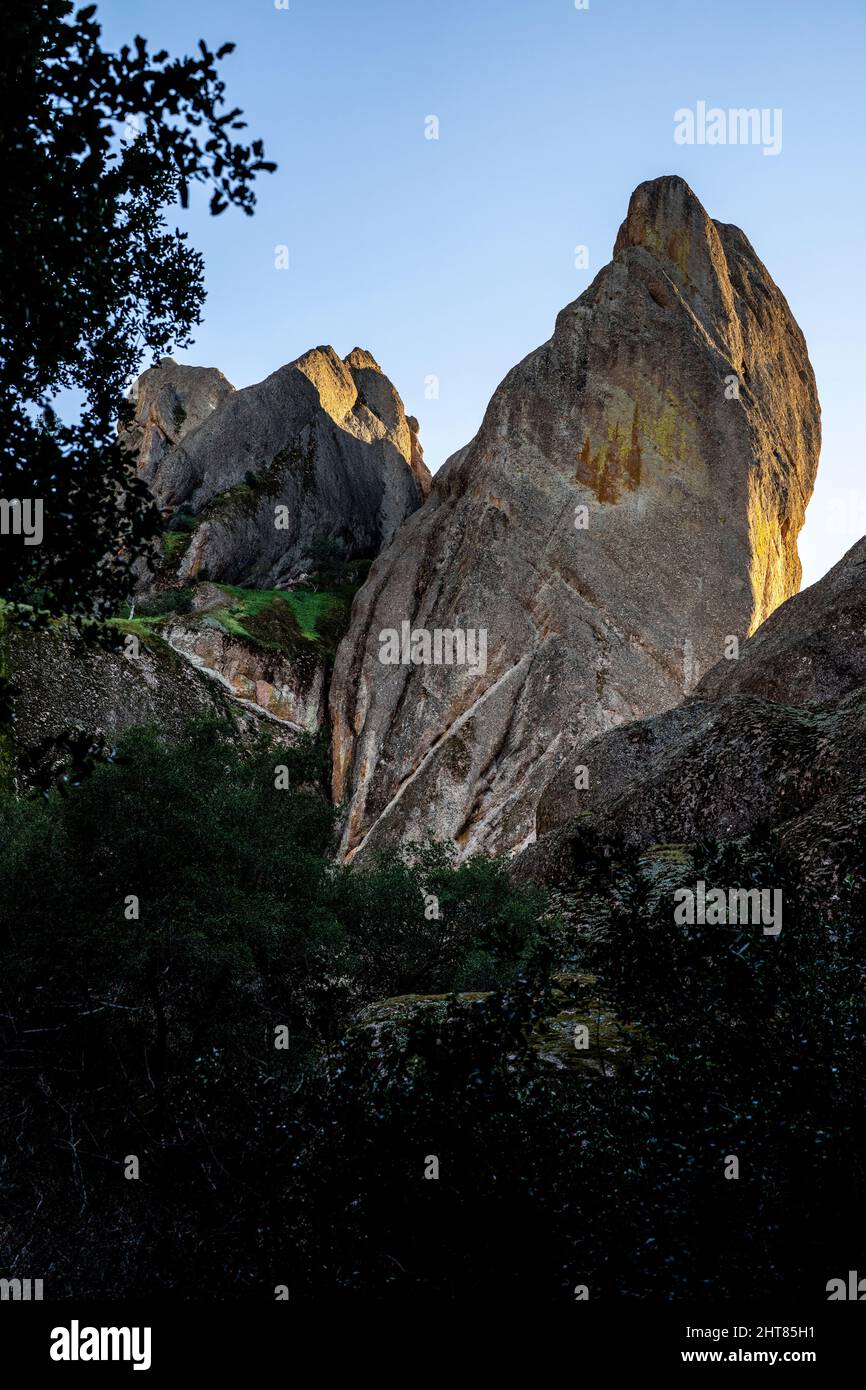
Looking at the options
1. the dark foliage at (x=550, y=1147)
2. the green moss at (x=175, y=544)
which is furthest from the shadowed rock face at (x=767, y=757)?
the green moss at (x=175, y=544)

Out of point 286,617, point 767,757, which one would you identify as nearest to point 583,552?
point 286,617

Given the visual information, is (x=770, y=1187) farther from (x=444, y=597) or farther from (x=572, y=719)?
(x=444, y=597)

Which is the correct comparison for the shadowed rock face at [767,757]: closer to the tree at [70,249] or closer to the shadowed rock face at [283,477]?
the tree at [70,249]

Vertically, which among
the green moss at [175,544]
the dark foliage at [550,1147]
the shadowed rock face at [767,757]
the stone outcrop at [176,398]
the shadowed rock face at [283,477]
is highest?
the stone outcrop at [176,398]

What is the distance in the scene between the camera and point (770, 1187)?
19.7ft

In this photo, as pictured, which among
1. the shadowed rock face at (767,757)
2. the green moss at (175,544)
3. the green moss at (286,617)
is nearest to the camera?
the shadowed rock face at (767,757)

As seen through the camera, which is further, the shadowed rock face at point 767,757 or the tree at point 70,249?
the shadowed rock face at point 767,757

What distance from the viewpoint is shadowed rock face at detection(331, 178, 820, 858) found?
49.8 meters

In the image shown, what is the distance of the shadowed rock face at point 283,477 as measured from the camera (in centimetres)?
7112

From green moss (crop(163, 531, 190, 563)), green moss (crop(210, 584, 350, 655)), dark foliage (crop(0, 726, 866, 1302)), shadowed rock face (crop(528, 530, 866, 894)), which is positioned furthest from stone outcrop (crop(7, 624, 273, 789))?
dark foliage (crop(0, 726, 866, 1302))

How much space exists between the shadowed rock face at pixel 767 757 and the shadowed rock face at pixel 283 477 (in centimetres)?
4492

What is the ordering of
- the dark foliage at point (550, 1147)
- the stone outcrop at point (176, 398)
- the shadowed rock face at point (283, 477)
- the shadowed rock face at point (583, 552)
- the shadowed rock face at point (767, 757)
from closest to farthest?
the dark foliage at point (550, 1147) → the shadowed rock face at point (767, 757) → the shadowed rock face at point (583, 552) → the shadowed rock face at point (283, 477) → the stone outcrop at point (176, 398)

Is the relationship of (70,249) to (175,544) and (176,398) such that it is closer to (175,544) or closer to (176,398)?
(175,544)
